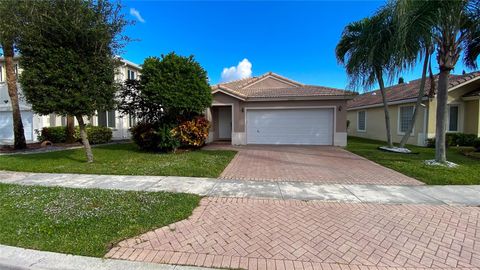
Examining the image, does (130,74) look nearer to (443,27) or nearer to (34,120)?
(34,120)

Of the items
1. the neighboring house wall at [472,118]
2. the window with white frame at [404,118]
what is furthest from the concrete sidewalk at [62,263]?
the neighboring house wall at [472,118]

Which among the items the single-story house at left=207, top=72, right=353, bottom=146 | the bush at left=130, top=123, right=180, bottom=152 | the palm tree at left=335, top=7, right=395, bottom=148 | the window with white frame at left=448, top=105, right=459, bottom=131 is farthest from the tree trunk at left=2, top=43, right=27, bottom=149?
the window with white frame at left=448, top=105, right=459, bottom=131

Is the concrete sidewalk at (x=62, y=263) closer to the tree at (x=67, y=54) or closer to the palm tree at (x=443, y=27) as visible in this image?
the tree at (x=67, y=54)

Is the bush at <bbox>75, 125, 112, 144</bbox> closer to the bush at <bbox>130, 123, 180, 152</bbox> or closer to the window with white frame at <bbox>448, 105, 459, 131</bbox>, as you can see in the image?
the bush at <bbox>130, 123, 180, 152</bbox>

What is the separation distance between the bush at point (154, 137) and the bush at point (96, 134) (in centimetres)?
511

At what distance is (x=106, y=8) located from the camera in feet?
24.3

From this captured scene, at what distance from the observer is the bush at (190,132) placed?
34.6 feet

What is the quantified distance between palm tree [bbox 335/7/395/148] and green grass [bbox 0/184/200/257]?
31.3 ft

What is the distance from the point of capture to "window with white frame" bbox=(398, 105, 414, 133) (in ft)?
47.7

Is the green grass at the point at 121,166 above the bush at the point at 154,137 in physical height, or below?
below

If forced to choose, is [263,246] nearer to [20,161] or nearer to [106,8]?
[106,8]

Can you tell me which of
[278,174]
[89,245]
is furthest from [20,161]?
[278,174]

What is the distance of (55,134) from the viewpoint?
14.1 metres

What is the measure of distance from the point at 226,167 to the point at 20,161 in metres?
7.80
